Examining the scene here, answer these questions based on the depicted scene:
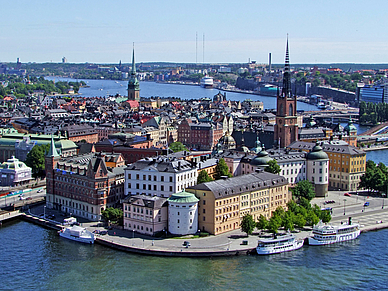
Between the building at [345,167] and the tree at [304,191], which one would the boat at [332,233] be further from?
the building at [345,167]

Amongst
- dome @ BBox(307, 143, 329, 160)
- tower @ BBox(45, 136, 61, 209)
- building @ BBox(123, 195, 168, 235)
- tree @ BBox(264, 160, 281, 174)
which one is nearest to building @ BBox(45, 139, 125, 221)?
tower @ BBox(45, 136, 61, 209)

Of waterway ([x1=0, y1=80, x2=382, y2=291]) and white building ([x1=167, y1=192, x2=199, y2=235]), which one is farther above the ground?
white building ([x1=167, y1=192, x2=199, y2=235])

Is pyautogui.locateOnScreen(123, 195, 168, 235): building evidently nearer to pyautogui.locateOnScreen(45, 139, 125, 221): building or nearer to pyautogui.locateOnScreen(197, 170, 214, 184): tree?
pyautogui.locateOnScreen(45, 139, 125, 221): building

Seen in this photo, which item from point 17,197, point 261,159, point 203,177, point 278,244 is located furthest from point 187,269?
point 17,197

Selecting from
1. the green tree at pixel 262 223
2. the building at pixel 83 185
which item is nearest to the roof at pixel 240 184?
the green tree at pixel 262 223

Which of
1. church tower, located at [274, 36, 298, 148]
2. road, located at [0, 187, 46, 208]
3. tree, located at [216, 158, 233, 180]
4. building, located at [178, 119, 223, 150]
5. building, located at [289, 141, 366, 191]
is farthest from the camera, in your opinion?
building, located at [178, 119, 223, 150]

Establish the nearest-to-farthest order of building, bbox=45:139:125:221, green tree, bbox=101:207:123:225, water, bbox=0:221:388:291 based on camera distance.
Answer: water, bbox=0:221:388:291 < green tree, bbox=101:207:123:225 < building, bbox=45:139:125:221

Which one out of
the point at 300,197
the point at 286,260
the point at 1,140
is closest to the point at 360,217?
the point at 300,197
